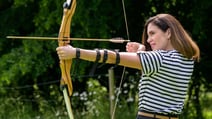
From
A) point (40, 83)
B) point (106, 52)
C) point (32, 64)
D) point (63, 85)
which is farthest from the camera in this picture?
point (40, 83)

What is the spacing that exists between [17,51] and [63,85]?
4.16 meters

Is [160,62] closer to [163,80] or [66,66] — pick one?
[163,80]

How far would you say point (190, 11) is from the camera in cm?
768

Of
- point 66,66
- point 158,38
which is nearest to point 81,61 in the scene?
point 66,66

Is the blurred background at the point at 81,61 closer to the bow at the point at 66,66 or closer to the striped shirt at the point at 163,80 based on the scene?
the bow at the point at 66,66

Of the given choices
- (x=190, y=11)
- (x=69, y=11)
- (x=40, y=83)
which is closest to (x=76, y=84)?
(x=40, y=83)

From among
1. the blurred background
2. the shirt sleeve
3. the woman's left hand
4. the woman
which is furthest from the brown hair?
the blurred background

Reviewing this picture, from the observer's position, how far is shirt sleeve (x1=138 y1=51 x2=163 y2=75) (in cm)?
290

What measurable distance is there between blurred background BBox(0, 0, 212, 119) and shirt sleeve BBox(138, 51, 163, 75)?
4.07m

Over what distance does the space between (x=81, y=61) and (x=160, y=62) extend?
4472 mm

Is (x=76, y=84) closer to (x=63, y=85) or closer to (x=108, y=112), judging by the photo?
(x=108, y=112)

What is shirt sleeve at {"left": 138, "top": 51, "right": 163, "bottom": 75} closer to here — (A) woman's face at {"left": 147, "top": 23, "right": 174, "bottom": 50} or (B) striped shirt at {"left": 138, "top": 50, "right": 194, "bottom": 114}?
(B) striped shirt at {"left": 138, "top": 50, "right": 194, "bottom": 114}

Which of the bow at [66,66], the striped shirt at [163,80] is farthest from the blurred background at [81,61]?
the striped shirt at [163,80]

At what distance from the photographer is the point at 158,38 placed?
10.1 ft
